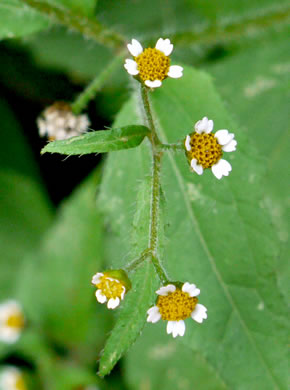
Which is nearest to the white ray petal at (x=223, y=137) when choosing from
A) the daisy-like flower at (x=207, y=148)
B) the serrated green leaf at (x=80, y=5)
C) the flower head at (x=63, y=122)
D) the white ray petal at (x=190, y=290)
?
the daisy-like flower at (x=207, y=148)

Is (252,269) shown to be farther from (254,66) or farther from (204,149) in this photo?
(254,66)

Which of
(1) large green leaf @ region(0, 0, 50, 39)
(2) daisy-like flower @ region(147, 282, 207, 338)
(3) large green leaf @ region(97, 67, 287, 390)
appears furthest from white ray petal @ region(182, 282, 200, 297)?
(1) large green leaf @ region(0, 0, 50, 39)

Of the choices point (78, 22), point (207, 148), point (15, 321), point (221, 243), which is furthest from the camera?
point (15, 321)

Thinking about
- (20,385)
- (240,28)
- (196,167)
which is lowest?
(20,385)

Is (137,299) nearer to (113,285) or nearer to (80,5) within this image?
(113,285)

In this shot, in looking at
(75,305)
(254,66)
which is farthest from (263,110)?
(75,305)

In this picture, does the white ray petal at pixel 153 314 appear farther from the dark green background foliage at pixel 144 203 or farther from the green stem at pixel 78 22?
the green stem at pixel 78 22

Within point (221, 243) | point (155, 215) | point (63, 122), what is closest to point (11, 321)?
point (63, 122)
